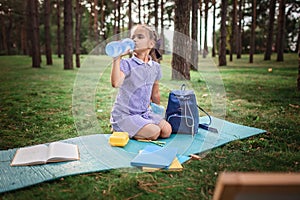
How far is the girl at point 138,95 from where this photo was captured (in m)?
3.07

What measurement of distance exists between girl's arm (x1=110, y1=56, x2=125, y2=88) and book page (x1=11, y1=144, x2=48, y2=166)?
0.88 m

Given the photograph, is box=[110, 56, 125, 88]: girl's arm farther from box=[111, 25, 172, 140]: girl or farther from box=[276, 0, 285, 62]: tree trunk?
box=[276, 0, 285, 62]: tree trunk

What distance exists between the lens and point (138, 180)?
85.0 inches

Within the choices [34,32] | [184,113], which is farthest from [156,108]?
[34,32]

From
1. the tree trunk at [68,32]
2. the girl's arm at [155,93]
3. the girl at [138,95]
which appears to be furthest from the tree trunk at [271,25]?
the girl at [138,95]

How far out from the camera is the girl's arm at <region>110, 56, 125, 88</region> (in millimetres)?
2785

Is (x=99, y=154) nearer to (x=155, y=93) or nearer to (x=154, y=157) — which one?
(x=154, y=157)

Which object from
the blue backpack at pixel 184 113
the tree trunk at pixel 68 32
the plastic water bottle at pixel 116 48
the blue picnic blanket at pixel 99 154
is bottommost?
the blue picnic blanket at pixel 99 154

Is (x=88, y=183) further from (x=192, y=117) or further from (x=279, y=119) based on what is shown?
(x=279, y=119)

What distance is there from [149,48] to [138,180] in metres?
1.56

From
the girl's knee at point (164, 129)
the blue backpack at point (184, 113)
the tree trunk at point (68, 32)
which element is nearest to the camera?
the girl's knee at point (164, 129)

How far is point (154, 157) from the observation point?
8.18ft

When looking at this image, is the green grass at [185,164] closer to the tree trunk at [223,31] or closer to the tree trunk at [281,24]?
the tree trunk at [223,31]

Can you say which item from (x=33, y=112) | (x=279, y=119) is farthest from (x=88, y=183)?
(x=279, y=119)
